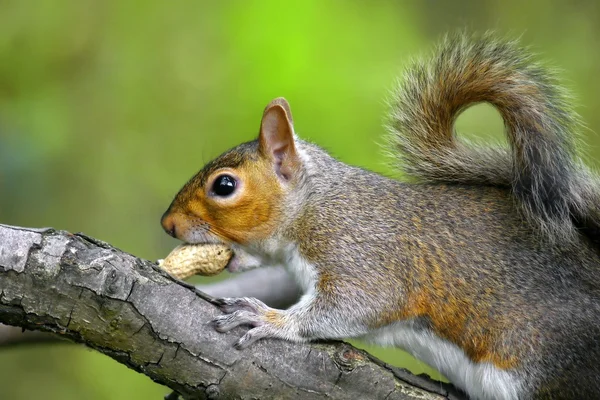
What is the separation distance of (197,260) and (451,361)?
2.91 ft

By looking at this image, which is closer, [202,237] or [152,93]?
[202,237]

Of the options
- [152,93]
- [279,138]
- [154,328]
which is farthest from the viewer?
[152,93]

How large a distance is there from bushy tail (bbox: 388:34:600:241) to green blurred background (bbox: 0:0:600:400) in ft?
4.93

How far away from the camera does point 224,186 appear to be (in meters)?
2.64

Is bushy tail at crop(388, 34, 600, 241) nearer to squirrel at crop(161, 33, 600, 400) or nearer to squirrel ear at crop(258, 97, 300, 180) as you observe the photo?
squirrel at crop(161, 33, 600, 400)

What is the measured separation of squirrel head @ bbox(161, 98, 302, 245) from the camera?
2633mm

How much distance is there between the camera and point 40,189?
453 cm

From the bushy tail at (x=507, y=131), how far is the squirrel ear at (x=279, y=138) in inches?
19.2

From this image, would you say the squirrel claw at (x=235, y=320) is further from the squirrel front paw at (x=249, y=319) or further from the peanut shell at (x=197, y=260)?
the peanut shell at (x=197, y=260)

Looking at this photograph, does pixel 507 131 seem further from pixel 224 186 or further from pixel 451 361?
pixel 224 186

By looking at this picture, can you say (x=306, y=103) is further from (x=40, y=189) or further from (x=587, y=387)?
(x=587, y=387)

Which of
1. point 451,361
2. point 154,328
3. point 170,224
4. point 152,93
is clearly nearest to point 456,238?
point 451,361

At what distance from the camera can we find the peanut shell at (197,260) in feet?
8.27

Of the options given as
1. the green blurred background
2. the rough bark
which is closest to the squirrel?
the rough bark
